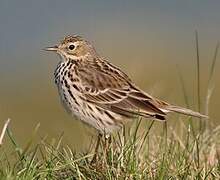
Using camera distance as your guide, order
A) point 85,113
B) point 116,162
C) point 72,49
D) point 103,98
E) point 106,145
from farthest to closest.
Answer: point 72,49, point 103,98, point 85,113, point 106,145, point 116,162

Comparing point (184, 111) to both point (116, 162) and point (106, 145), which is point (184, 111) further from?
point (116, 162)

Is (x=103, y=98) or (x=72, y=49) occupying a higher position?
(x=72, y=49)

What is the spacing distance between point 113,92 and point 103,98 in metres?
0.11

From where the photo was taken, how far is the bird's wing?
8219 millimetres

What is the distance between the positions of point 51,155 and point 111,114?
54.1 inches

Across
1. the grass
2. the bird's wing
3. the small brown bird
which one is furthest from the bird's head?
the grass

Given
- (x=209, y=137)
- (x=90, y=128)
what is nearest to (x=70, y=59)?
(x=90, y=128)

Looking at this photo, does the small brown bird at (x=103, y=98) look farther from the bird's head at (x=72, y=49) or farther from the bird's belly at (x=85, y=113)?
the bird's head at (x=72, y=49)

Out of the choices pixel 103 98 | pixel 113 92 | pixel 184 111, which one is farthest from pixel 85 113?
pixel 184 111

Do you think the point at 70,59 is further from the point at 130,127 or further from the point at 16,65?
the point at 16,65

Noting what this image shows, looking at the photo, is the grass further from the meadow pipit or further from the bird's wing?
the bird's wing

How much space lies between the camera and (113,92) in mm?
8352

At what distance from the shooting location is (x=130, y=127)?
8289 mm

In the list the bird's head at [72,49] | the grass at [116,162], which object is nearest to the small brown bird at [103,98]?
the bird's head at [72,49]
